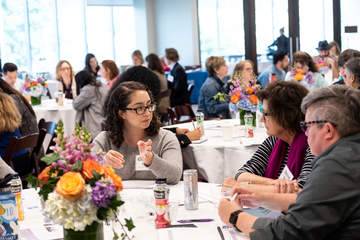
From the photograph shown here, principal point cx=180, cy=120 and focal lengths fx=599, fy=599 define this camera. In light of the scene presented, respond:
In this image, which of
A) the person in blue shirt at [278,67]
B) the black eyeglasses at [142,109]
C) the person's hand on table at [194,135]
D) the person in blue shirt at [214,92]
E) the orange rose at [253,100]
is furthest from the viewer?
the person in blue shirt at [278,67]

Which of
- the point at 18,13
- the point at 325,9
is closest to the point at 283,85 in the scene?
the point at 325,9

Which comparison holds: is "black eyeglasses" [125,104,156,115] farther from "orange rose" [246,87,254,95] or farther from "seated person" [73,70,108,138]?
"seated person" [73,70,108,138]

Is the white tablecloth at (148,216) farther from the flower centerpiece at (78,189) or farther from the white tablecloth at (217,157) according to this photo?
the white tablecloth at (217,157)

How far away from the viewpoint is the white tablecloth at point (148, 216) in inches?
88.4

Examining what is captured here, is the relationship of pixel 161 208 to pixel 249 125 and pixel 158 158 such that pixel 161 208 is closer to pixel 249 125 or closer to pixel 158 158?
pixel 158 158

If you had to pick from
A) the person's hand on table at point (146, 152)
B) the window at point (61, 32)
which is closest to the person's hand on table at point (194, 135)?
the person's hand on table at point (146, 152)

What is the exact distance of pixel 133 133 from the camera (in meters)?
3.39

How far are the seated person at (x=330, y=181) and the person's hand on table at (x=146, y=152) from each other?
1212mm

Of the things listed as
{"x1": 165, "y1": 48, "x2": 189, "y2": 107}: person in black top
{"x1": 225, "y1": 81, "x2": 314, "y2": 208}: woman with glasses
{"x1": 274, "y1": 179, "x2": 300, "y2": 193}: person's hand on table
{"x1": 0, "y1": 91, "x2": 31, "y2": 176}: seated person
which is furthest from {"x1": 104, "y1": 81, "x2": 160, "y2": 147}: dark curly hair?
{"x1": 165, "y1": 48, "x2": 189, "y2": 107}: person in black top

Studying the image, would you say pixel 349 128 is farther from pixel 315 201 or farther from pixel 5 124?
pixel 5 124

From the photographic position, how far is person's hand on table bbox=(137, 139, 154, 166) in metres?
3.09

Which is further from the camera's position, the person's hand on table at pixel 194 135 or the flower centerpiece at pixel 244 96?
the flower centerpiece at pixel 244 96

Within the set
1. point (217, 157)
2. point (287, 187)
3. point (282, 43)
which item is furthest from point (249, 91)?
point (282, 43)

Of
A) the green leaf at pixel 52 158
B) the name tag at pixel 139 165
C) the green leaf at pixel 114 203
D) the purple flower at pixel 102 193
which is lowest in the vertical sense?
the name tag at pixel 139 165
